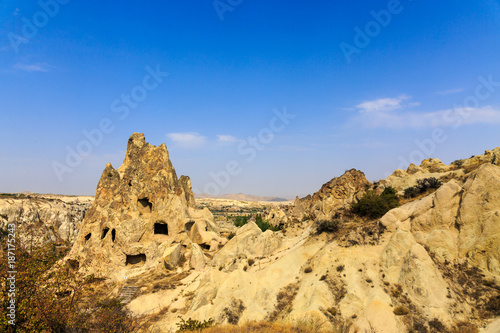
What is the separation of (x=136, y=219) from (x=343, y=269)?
2098 centimetres

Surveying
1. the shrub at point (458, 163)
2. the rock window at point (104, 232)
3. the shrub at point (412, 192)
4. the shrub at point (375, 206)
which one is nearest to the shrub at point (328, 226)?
the shrub at point (375, 206)

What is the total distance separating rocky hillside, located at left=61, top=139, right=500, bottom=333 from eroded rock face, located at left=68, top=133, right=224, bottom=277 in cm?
13

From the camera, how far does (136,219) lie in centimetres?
2838

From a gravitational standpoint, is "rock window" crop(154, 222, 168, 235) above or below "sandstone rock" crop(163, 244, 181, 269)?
above

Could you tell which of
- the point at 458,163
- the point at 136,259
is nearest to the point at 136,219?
the point at 136,259

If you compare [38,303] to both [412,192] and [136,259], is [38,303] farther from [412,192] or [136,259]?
[412,192]

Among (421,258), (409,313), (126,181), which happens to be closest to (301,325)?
(409,313)

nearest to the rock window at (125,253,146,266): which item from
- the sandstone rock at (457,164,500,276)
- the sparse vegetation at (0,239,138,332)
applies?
the sparse vegetation at (0,239,138,332)

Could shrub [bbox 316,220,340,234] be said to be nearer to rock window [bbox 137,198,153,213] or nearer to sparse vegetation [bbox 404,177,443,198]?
sparse vegetation [bbox 404,177,443,198]

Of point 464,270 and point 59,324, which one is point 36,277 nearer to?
point 59,324

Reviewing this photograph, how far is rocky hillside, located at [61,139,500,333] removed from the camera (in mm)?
13078

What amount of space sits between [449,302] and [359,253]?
4.86 meters

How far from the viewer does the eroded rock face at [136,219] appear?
26.8 metres

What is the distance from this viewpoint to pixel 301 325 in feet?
43.2
